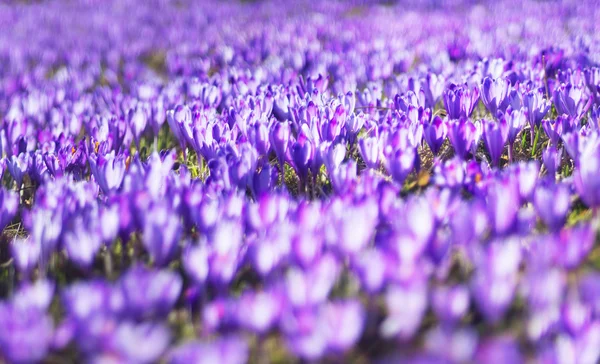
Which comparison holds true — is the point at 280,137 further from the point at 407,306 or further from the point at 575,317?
the point at 575,317

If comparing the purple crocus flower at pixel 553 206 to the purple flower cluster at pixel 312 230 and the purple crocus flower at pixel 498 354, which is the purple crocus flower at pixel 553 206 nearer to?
the purple flower cluster at pixel 312 230

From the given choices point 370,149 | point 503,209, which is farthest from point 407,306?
point 370,149

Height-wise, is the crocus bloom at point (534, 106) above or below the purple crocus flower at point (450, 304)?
A: above

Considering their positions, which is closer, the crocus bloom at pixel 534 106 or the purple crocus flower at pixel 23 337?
the purple crocus flower at pixel 23 337

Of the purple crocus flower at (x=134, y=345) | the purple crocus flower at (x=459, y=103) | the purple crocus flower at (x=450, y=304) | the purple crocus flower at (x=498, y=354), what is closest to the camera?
the purple crocus flower at (x=498, y=354)

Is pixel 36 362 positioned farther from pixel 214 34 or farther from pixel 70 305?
pixel 214 34

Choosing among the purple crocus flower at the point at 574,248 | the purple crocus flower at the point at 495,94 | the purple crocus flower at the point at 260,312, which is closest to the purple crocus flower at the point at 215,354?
the purple crocus flower at the point at 260,312

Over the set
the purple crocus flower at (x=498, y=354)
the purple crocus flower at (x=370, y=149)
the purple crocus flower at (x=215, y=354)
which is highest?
the purple crocus flower at (x=370, y=149)

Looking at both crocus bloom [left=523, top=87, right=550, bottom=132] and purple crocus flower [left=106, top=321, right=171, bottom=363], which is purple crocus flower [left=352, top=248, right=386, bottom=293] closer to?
purple crocus flower [left=106, top=321, right=171, bottom=363]

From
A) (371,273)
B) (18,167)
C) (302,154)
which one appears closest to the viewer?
(371,273)
